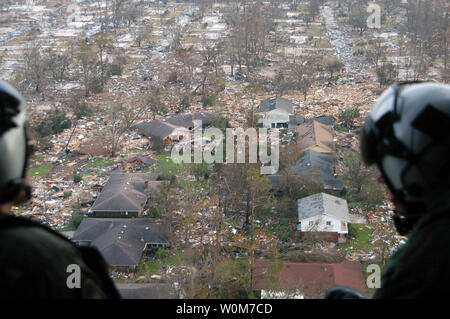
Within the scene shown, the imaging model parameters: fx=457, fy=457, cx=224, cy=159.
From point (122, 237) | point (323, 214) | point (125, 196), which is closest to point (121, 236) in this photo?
point (122, 237)

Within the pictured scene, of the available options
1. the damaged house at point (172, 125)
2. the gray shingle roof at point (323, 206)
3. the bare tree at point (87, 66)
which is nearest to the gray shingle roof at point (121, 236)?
the gray shingle roof at point (323, 206)

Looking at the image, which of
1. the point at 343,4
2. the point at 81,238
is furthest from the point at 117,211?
the point at 343,4

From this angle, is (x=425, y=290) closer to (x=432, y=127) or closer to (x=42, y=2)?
(x=432, y=127)

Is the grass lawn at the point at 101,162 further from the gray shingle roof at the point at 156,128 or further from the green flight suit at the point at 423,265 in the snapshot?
the green flight suit at the point at 423,265

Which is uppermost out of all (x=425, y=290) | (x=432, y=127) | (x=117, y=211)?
(x=432, y=127)

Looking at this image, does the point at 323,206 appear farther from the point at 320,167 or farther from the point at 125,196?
the point at 125,196

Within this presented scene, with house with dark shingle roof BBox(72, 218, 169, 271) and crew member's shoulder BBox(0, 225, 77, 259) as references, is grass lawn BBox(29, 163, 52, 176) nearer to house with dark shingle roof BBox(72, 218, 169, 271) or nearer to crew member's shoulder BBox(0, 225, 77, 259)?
house with dark shingle roof BBox(72, 218, 169, 271)
